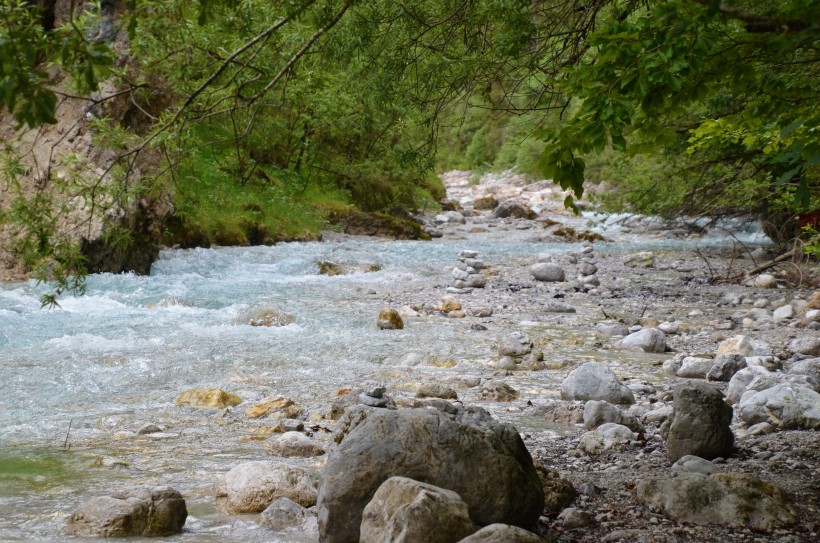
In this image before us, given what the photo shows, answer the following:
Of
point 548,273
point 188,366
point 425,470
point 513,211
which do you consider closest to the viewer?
point 425,470

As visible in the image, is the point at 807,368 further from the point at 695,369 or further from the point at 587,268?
the point at 587,268

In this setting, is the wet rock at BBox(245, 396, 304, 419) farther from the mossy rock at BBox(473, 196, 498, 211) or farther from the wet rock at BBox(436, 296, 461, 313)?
the mossy rock at BBox(473, 196, 498, 211)

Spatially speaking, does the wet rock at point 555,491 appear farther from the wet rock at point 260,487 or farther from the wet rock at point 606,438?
the wet rock at point 260,487

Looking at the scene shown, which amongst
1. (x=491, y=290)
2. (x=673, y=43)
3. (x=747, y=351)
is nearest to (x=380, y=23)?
(x=673, y=43)

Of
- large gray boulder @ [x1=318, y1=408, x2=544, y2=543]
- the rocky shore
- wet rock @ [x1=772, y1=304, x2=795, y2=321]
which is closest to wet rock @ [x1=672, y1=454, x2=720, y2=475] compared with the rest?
the rocky shore

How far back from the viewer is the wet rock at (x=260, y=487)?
175 inches

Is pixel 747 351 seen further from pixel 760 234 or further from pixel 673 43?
pixel 760 234

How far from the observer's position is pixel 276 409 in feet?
22.1

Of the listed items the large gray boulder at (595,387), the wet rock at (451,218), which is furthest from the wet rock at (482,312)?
the wet rock at (451,218)

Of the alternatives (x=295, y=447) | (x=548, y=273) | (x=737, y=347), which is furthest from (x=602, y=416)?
(x=548, y=273)

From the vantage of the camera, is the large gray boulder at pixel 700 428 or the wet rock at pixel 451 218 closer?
the large gray boulder at pixel 700 428

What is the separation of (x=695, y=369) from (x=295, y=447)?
4474mm

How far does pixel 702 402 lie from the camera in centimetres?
495

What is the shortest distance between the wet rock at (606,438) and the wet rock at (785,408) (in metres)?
1.00
